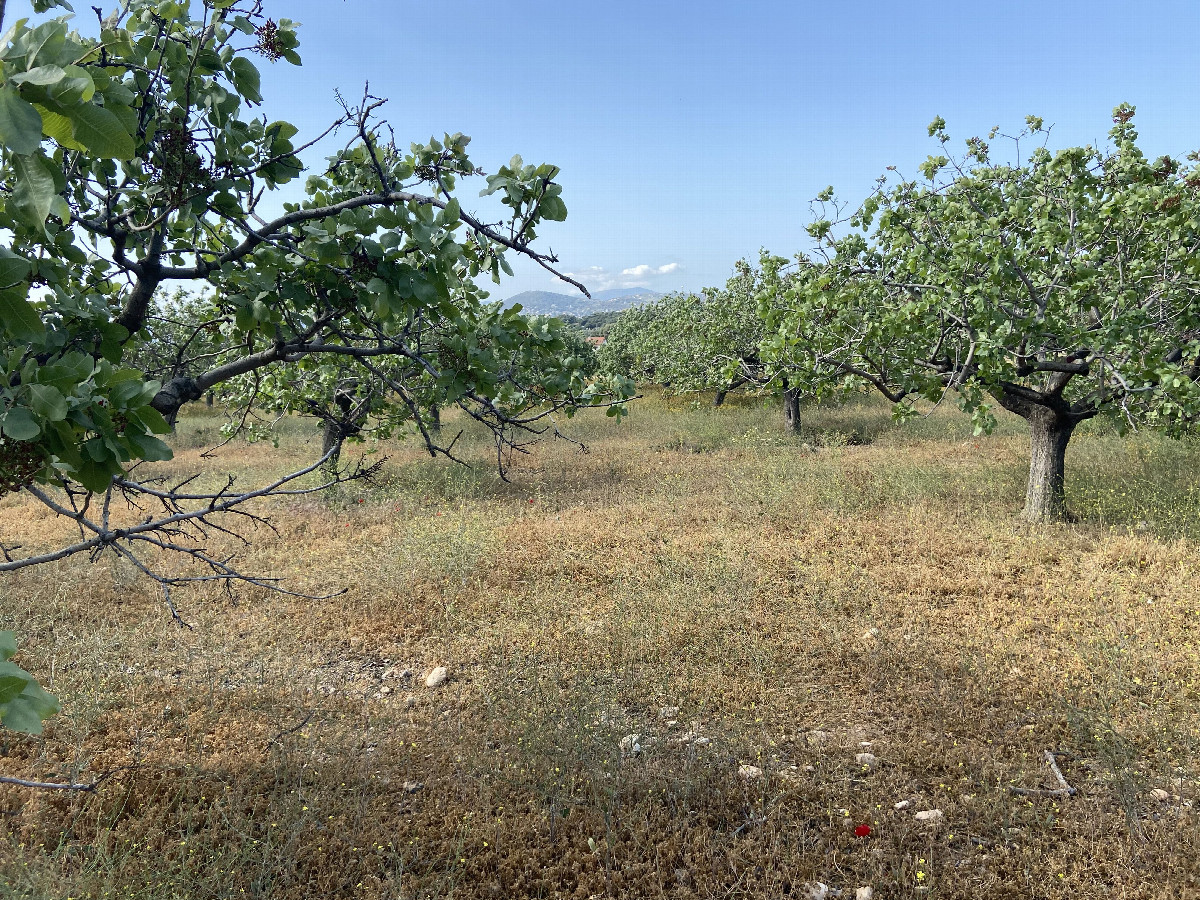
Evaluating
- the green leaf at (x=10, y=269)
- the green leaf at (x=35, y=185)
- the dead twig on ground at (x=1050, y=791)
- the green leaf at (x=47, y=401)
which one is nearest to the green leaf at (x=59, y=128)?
the green leaf at (x=35, y=185)

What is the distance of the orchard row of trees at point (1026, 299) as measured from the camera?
6797mm

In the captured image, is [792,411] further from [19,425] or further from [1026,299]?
[19,425]

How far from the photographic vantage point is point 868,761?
4.40 m

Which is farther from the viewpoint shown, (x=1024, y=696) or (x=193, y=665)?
(x=193, y=665)

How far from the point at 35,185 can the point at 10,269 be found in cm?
42

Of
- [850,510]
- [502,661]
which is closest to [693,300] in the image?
[850,510]

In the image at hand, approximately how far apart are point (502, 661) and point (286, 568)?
13.3 feet

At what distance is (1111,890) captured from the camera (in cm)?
332

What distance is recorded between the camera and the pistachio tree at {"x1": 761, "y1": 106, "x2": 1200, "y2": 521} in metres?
6.78

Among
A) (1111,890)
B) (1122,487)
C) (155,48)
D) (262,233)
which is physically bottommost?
(1111,890)

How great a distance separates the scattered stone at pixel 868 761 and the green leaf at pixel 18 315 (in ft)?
15.7

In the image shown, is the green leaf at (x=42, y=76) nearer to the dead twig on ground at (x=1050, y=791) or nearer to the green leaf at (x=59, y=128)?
the green leaf at (x=59, y=128)

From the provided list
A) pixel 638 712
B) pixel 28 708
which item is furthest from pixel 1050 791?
pixel 28 708

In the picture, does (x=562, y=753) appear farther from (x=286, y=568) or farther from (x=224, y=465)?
(x=224, y=465)
